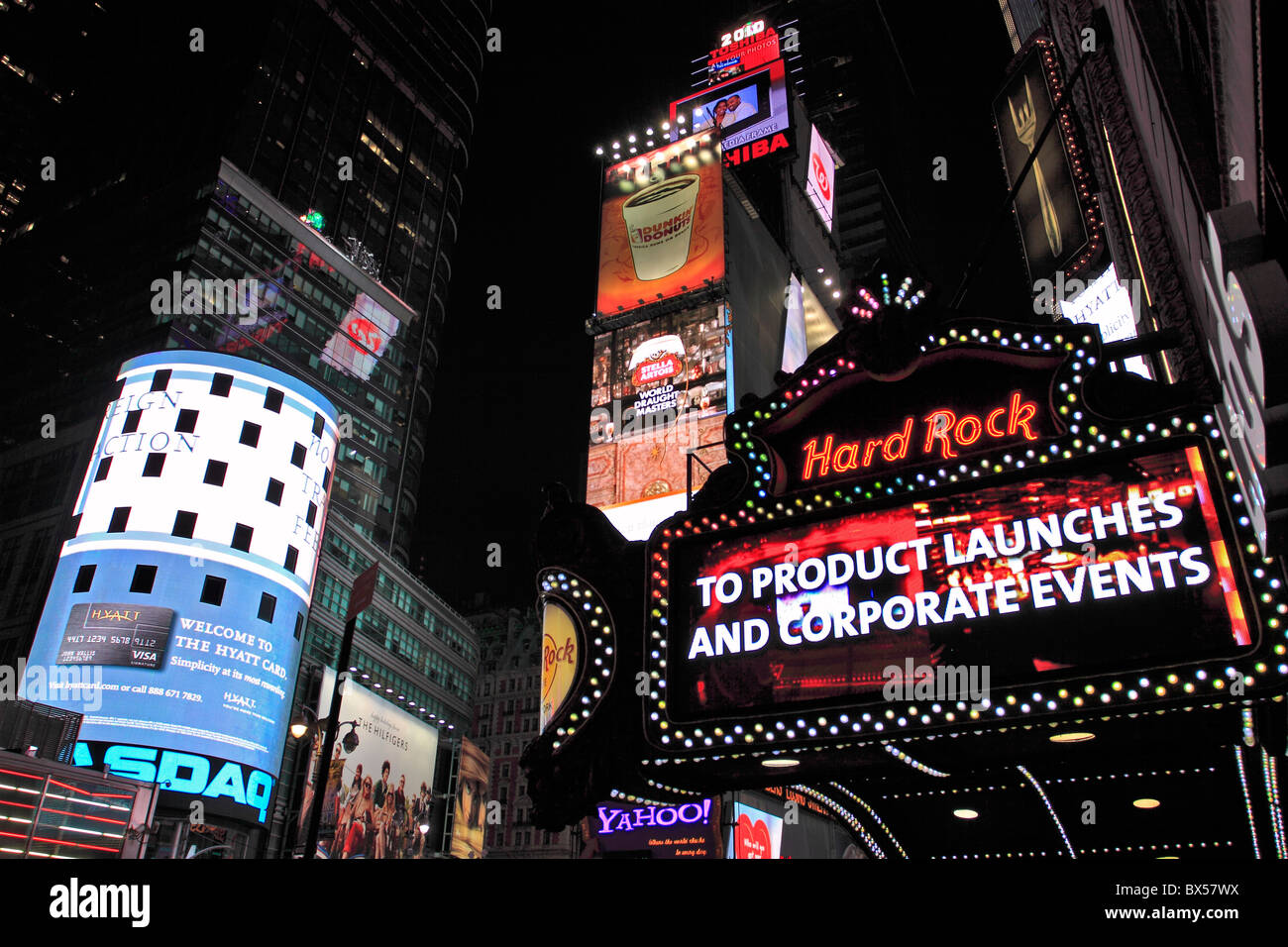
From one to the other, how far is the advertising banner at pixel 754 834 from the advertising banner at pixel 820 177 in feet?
164

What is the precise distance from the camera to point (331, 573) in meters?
77.7

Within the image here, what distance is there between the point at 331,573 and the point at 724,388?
47.3 m

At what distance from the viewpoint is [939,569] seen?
290 inches

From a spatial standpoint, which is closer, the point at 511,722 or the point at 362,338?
the point at 362,338

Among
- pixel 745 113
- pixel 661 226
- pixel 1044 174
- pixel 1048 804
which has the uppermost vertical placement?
pixel 745 113

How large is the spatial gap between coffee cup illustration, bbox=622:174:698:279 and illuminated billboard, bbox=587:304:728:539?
4166 mm

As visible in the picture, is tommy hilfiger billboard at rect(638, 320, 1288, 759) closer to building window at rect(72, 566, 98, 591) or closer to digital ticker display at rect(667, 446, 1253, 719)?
digital ticker display at rect(667, 446, 1253, 719)

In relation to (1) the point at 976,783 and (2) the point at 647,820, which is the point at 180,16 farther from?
(1) the point at 976,783

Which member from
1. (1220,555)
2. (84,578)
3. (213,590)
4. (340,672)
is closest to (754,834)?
(340,672)

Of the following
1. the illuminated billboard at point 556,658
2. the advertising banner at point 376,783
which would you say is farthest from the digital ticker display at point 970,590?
the advertising banner at point 376,783

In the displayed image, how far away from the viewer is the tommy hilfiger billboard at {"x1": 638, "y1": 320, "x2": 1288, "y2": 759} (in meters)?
6.28

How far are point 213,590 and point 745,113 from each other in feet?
153

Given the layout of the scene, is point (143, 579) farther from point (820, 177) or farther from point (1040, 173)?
point (820, 177)
